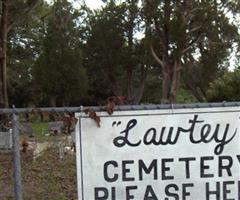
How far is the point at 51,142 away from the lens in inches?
232

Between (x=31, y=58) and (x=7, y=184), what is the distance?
53.8 meters

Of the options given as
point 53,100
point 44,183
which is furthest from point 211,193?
point 53,100

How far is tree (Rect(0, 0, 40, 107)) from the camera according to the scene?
17688 millimetres

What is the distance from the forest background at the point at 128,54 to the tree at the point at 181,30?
7cm

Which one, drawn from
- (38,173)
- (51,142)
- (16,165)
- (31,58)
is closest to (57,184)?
(38,173)

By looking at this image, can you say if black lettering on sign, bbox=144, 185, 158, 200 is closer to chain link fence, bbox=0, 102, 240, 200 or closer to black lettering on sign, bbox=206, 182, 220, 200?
black lettering on sign, bbox=206, 182, 220, 200

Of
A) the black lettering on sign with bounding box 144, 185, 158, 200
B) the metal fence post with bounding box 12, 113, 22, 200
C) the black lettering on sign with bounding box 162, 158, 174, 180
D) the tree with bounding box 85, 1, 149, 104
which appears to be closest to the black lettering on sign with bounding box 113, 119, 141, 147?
the black lettering on sign with bounding box 162, 158, 174, 180

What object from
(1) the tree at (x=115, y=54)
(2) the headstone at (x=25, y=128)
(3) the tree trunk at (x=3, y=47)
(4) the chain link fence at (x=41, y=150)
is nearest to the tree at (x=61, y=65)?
(1) the tree at (x=115, y=54)

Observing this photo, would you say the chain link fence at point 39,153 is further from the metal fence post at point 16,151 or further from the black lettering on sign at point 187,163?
the black lettering on sign at point 187,163

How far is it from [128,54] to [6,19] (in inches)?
1696

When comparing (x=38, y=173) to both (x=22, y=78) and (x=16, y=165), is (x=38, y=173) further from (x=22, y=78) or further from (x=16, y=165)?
(x=22, y=78)

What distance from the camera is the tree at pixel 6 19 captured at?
1769cm

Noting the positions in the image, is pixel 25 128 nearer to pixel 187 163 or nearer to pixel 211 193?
pixel 187 163

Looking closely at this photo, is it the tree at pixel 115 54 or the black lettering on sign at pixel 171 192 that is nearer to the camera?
the black lettering on sign at pixel 171 192
